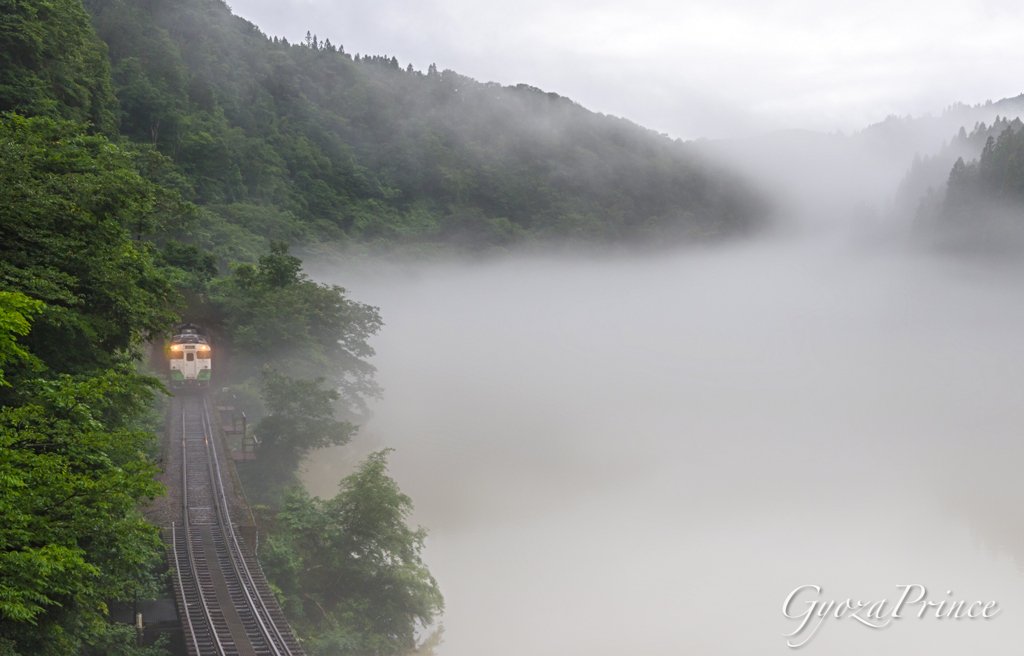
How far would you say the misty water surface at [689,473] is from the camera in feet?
96.6

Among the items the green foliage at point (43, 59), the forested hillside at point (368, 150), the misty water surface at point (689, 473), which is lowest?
the misty water surface at point (689, 473)

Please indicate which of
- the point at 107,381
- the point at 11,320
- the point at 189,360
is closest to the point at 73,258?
the point at 107,381

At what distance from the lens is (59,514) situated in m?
11.6

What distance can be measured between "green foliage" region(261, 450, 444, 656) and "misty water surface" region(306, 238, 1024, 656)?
2547 mm

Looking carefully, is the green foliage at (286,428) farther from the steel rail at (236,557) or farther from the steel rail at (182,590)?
the steel rail at (182,590)

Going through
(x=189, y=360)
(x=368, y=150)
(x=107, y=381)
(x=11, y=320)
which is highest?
(x=368, y=150)

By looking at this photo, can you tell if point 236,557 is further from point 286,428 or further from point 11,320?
point 11,320

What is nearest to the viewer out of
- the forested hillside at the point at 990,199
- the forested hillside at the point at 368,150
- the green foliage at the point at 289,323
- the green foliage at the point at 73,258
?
the green foliage at the point at 73,258

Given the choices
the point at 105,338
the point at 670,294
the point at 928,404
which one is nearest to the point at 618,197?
the point at 670,294

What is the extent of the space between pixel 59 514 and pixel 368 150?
122 metres

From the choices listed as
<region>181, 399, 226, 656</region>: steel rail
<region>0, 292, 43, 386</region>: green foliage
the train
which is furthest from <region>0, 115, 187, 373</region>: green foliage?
the train

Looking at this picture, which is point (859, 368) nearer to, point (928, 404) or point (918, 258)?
point (928, 404)

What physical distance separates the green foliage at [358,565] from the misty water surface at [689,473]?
8.36 feet

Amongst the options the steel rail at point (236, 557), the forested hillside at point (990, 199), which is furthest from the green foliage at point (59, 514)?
the forested hillside at point (990, 199)
